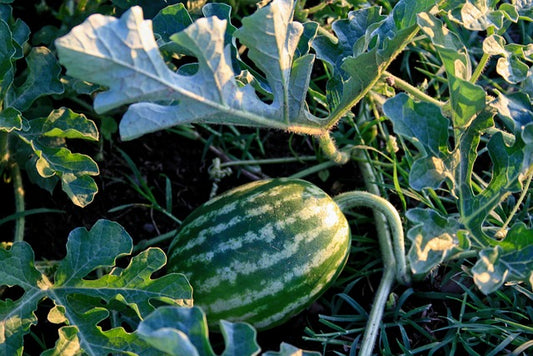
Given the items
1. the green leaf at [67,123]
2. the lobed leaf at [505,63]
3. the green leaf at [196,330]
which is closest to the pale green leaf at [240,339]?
the green leaf at [196,330]

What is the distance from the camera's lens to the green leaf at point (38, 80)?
239cm

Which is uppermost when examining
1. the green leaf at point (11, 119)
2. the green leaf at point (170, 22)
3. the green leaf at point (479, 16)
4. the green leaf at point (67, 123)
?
the green leaf at point (479, 16)

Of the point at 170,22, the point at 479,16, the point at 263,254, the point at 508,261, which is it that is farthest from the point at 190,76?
the point at 508,261

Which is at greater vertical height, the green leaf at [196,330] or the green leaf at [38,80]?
the green leaf at [38,80]

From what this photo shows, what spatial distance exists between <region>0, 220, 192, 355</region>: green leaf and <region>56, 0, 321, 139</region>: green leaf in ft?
1.62

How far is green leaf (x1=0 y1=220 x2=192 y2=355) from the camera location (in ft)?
6.80

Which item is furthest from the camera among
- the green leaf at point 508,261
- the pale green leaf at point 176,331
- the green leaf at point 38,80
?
the green leaf at point 38,80

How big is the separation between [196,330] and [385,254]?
104 centimetres

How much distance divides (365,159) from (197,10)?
0.85m

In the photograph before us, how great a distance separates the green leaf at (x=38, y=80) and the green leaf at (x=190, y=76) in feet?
2.12

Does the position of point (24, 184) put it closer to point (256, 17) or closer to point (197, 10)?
point (197, 10)

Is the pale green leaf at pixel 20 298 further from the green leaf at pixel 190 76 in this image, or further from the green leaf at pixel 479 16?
the green leaf at pixel 479 16

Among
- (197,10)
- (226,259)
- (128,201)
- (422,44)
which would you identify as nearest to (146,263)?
(226,259)

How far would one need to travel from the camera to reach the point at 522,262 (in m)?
1.88
